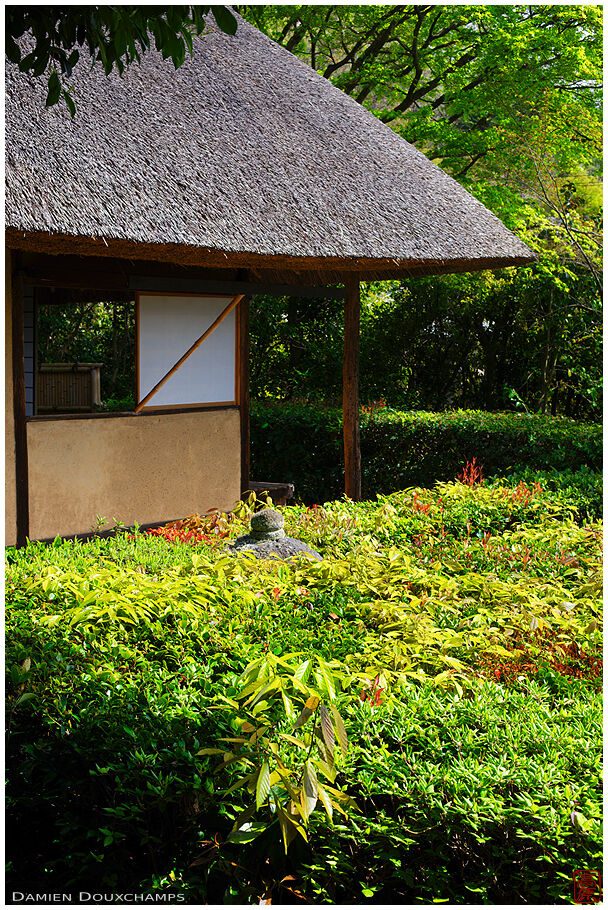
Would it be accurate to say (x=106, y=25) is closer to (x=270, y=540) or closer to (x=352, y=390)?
(x=270, y=540)

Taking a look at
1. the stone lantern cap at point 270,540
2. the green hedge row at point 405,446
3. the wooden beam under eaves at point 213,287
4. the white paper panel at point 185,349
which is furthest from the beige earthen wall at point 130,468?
the green hedge row at point 405,446

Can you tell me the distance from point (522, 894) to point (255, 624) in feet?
4.02

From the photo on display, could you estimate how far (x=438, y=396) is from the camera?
39.3ft

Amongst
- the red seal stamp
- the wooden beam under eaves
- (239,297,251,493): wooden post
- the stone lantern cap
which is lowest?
the red seal stamp

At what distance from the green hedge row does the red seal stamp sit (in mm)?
6123

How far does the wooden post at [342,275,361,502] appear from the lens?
25.2 feet

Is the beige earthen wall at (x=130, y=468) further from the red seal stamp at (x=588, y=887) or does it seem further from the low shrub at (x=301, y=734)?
the red seal stamp at (x=588, y=887)

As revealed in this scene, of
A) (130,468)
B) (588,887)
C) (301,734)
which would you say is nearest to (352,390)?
(130,468)

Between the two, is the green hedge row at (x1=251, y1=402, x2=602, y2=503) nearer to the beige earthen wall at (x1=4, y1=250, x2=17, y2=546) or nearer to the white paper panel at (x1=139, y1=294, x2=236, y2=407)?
the white paper panel at (x1=139, y1=294, x2=236, y2=407)

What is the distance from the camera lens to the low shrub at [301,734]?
184cm

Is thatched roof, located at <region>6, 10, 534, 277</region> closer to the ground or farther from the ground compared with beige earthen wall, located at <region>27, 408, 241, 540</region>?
farther from the ground

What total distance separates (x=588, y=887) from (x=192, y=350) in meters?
5.72

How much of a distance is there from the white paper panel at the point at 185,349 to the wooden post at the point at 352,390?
1061mm

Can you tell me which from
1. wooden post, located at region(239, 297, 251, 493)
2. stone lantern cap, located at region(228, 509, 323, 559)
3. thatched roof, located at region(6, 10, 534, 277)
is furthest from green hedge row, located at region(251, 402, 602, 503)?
stone lantern cap, located at region(228, 509, 323, 559)
